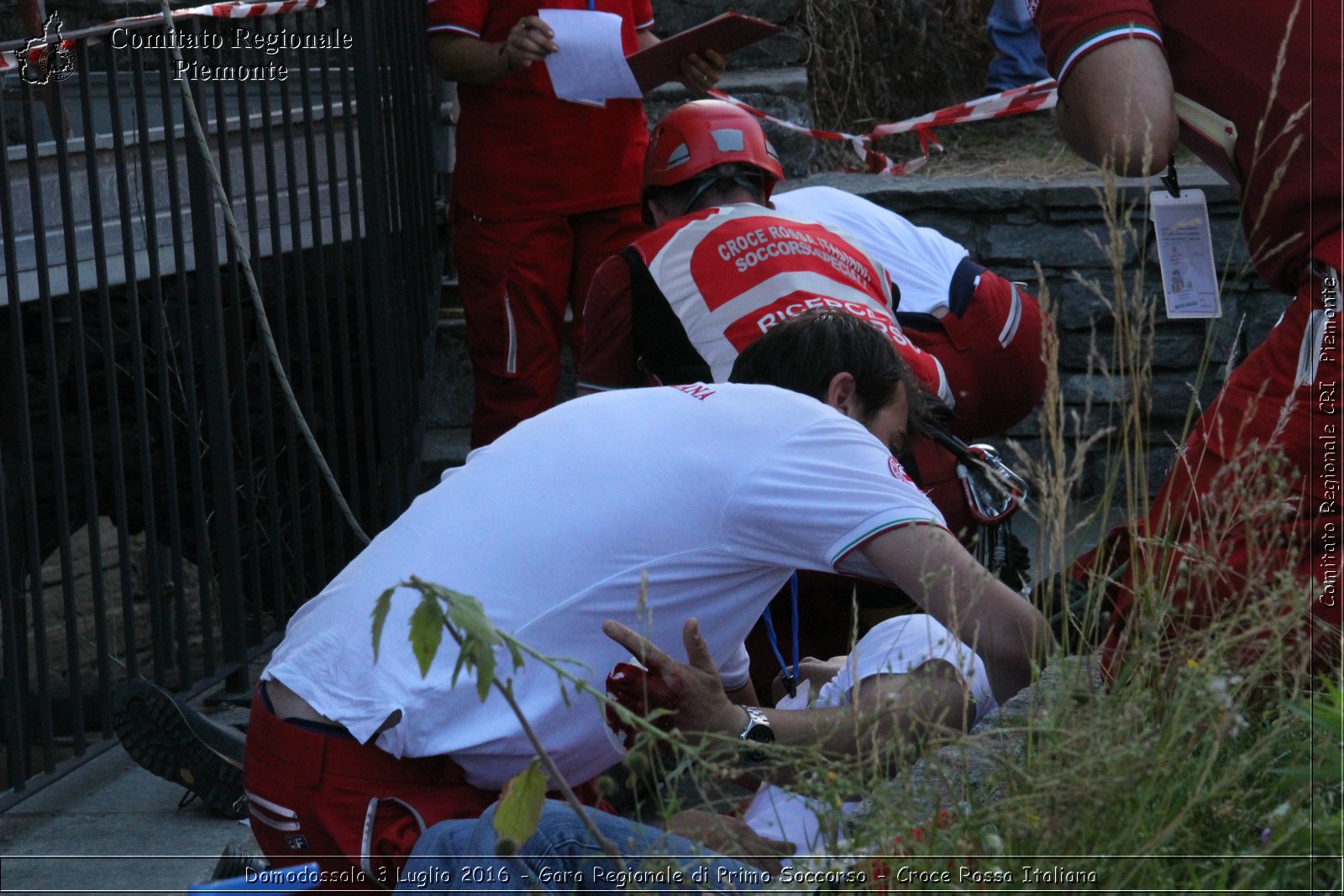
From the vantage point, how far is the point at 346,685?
6.89 ft

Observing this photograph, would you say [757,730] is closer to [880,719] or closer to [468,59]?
[880,719]

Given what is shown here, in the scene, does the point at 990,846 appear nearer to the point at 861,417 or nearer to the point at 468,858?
the point at 468,858

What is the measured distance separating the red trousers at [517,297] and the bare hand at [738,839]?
2473 millimetres

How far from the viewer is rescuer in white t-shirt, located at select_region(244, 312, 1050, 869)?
2.05 meters

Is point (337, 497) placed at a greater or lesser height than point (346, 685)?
lesser

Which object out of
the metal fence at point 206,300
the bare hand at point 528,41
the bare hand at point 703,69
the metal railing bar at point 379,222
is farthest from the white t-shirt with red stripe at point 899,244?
the metal fence at point 206,300

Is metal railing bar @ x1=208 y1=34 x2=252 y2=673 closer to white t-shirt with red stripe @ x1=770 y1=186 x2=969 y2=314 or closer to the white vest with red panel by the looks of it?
the white vest with red panel

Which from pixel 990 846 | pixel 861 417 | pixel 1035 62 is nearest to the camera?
pixel 990 846

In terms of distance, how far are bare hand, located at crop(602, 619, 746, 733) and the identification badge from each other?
93 centimetres

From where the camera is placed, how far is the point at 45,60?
305 centimetres

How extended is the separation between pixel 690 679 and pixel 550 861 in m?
0.29

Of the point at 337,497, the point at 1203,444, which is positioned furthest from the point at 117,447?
the point at 1203,444

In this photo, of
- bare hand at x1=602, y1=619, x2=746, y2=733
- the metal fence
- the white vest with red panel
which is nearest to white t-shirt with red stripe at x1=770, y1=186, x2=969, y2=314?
the white vest with red panel

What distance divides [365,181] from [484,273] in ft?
1.51
